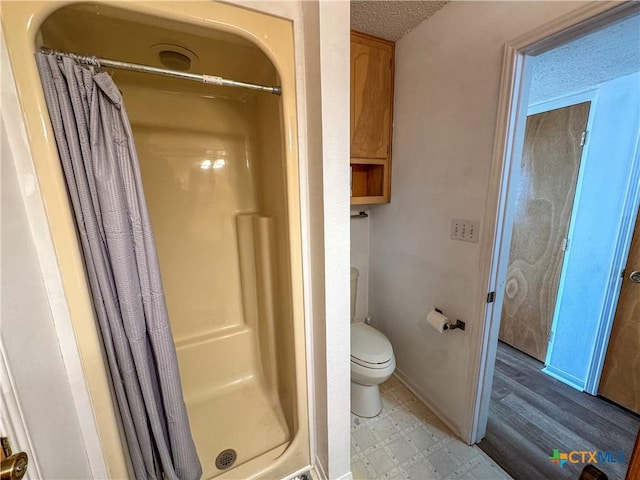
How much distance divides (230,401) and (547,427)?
1.95 metres

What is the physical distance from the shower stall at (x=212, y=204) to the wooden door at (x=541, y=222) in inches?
82.3

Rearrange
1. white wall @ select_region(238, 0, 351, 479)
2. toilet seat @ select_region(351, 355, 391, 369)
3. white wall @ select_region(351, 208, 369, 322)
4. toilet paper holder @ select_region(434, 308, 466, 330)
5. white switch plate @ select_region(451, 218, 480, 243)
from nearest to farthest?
white wall @ select_region(238, 0, 351, 479)
white switch plate @ select_region(451, 218, 480, 243)
toilet paper holder @ select_region(434, 308, 466, 330)
toilet seat @ select_region(351, 355, 391, 369)
white wall @ select_region(351, 208, 369, 322)

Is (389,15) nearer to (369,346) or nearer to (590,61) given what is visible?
(590,61)

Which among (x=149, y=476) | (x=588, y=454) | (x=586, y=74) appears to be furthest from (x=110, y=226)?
(x=586, y=74)

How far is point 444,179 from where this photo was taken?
4.54ft

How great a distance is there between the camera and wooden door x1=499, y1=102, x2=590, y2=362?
1835mm

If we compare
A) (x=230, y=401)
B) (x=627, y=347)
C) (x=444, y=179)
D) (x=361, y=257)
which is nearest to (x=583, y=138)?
(x=444, y=179)

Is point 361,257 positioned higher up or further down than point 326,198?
further down

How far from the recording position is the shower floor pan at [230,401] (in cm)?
130

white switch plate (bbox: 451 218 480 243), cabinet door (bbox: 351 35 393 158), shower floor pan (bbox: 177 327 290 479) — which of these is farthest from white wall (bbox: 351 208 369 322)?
shower floor pan (bbox: 177 327 290 479)

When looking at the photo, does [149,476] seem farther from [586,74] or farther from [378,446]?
[586,74]

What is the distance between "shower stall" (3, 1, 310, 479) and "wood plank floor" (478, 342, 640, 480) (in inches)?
45.2

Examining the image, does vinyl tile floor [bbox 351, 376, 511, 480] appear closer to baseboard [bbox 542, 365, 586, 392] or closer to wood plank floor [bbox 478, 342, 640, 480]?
wood plank floor [bbox 478, 342, 640, 480]

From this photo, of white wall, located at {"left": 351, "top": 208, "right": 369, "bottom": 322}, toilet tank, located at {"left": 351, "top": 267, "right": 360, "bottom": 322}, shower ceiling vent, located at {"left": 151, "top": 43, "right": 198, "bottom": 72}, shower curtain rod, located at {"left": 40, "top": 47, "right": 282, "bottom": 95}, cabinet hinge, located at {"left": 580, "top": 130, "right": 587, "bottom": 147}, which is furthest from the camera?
white wall, located at {"left": 351, "top": 208, "right": 369, "bottom": 322}
